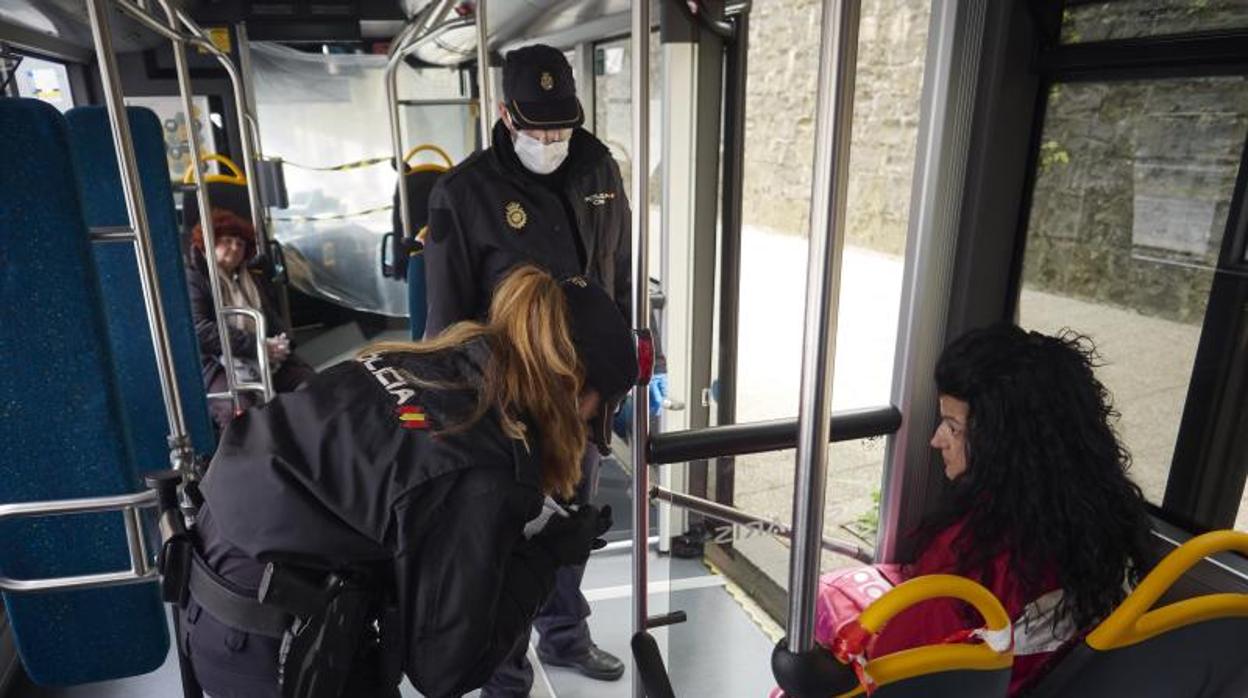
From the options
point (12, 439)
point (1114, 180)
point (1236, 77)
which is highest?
point (1236, 77)

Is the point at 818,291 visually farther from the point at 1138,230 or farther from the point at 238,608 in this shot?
the point at 1138,230

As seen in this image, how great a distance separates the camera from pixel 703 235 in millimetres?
3213

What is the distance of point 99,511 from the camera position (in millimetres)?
1585

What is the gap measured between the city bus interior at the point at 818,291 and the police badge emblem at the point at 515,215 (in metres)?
0.51

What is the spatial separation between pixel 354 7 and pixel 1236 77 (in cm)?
520

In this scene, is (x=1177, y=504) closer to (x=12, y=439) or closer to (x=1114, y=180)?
(x=1114, y=180)

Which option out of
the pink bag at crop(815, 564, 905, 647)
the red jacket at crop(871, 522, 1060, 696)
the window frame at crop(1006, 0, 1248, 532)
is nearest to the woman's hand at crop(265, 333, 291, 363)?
the pink bag at crop(815, 564, 905, 647)

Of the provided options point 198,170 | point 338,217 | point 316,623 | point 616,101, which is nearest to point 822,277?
point 316,623

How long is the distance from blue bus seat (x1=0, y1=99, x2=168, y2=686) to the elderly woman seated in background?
153 cm

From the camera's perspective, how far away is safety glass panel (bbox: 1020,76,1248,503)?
1532 millimetres

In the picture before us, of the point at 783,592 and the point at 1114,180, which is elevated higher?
the point at 1114,180

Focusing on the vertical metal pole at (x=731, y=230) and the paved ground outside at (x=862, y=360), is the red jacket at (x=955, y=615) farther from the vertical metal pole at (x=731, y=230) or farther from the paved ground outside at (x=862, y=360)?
the vertical metal pole at (x=731, y=230)

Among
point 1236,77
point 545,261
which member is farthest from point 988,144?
point 545,261

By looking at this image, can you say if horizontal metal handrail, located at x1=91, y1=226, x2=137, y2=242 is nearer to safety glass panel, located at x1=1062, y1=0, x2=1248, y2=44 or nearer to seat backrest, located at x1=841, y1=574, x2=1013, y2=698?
seat backrest, located at x1=841, y1=574, x2=1013, y2=698
